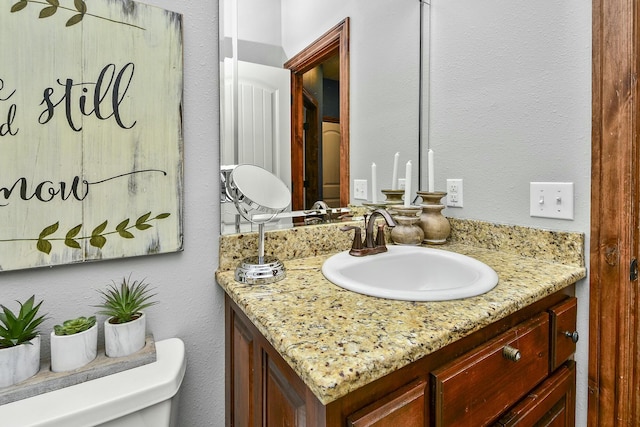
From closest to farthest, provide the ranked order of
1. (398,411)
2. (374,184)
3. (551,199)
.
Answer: (398,411) < (551,199) < (374,184)

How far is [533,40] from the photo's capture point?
103cm

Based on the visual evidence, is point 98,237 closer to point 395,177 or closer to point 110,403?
point 110,403

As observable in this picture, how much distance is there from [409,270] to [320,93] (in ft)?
2.37

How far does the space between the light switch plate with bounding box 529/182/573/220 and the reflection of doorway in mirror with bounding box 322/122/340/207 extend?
65 cm

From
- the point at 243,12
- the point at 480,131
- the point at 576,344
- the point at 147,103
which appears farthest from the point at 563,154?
the point at 147,103

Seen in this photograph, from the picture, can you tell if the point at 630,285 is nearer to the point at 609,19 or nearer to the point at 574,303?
the point at 574,303

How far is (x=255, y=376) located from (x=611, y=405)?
0.99 meters

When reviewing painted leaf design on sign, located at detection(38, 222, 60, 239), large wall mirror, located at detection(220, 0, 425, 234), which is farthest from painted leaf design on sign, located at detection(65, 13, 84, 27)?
painted leaf design on sign, located at detection(38, 222, 60, 239)

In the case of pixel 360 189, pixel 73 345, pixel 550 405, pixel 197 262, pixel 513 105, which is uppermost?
pixel 513 105

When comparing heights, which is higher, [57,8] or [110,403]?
[57,8]

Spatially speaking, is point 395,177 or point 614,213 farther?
point 395,177

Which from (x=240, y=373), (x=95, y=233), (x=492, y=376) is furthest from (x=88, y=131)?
(x=492, y=376)

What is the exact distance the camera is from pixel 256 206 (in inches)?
33.2

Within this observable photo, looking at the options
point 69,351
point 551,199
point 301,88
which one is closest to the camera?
point 69,351
